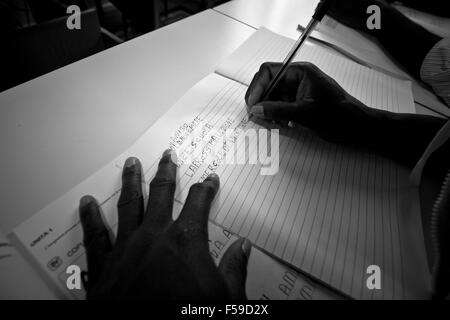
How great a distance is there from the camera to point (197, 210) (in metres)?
0.34

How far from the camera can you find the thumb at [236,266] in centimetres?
30

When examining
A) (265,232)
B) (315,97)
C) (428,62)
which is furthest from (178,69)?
(428,62)

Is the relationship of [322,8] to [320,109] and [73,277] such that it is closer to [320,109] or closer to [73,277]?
[320,109]

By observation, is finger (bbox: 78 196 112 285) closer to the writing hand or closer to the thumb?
the thumb

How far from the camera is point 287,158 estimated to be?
0.45 meters

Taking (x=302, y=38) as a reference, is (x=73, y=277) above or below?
below

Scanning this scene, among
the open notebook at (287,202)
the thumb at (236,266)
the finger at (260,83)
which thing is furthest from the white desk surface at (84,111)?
the thumb at (236,266)

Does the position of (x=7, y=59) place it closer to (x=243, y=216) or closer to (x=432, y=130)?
(x=243, y=216)

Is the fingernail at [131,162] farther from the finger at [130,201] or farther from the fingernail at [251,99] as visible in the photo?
the fingernail at [251,99]

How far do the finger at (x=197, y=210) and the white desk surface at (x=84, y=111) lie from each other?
0.16 m

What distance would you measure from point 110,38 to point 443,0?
167cm

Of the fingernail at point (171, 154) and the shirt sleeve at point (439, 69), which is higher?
the shirt sleeve at point (439, 69)

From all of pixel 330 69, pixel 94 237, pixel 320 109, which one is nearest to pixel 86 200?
pixel 94 237

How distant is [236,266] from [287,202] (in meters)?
0.14
